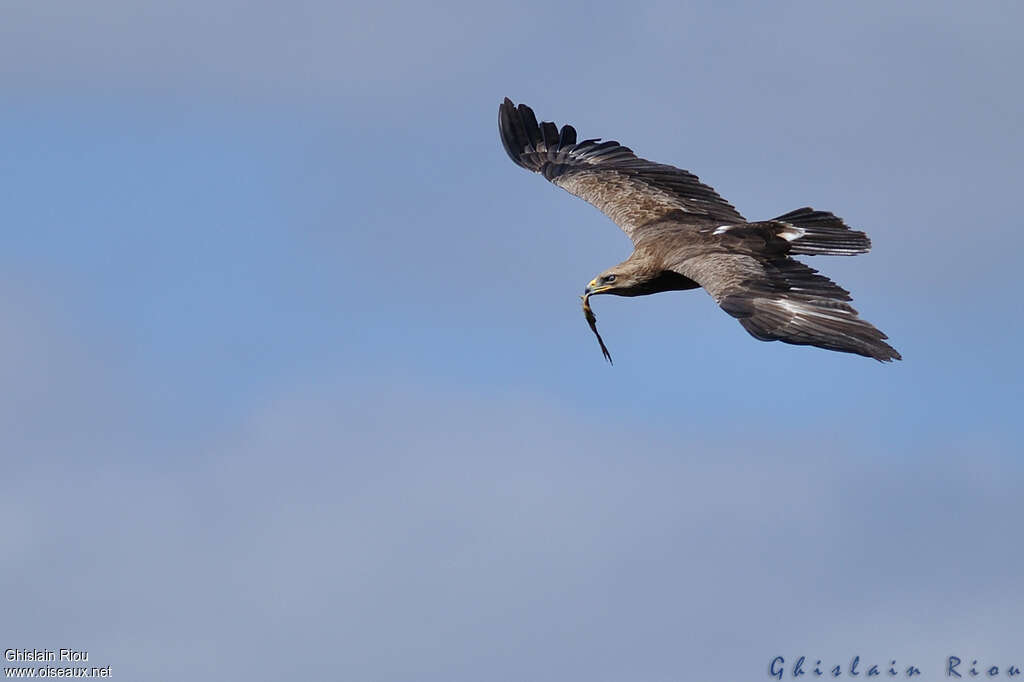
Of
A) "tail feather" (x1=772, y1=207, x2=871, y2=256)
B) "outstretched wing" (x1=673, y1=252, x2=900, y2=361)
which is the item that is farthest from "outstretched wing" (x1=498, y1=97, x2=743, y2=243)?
"outstretched wing" (x1=673, y1=252, x2=900, y2=361)

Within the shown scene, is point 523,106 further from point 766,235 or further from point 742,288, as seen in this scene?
point 742,288

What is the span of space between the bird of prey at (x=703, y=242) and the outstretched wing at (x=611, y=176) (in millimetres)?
14

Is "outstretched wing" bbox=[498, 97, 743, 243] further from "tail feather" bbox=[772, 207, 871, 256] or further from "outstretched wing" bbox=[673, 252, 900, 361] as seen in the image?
"outstretched wing" bbox=[673, 252, 900, 361]

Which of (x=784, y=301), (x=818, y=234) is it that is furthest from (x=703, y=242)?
(x=784, y=301)

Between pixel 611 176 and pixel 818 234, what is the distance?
4006mm

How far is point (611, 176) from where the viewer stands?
2181 centimetres

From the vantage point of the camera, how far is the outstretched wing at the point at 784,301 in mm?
15484

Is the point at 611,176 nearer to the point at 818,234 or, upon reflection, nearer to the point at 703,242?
the point at 703,242

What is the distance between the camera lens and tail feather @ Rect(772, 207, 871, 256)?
18.4m

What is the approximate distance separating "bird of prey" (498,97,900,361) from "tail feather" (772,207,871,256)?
1cm

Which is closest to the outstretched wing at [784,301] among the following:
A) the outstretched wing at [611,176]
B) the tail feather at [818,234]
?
the tail feather at [818,234]

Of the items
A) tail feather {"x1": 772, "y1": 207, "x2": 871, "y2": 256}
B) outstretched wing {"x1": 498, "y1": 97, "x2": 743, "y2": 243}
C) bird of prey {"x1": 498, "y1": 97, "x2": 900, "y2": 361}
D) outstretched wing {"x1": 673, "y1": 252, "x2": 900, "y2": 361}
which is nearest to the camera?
outstretched wing {"x1": 673, "y1": 252, "x2": 900, "y2": 361}

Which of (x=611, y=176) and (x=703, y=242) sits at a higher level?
(x=611, y=176)

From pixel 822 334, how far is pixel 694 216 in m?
4.58
